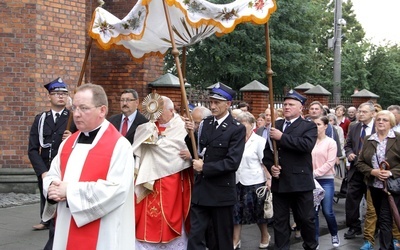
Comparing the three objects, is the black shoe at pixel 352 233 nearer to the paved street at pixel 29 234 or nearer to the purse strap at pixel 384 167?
the paved street at pixel 29 234

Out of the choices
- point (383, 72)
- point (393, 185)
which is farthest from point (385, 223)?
point (383, 72)

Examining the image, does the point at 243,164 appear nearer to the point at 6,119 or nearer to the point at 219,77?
the point at 6,119

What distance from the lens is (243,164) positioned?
25.0 feet

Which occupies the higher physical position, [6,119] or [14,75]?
[14,75]

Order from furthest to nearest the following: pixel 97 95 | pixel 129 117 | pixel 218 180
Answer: pixel 129 117, pixel 218 180, pixel 97 95

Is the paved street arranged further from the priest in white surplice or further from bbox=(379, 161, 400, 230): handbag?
the priest in white surplice

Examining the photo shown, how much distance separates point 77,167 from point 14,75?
6.53 metres

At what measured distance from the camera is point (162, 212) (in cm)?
620

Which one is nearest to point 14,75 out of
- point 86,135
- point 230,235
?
point 230,235

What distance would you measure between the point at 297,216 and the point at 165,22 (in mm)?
2895

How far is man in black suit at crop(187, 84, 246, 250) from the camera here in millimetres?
5965

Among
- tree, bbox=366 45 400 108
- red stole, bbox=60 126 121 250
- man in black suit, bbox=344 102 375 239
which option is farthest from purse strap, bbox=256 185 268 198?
tree, bbox=366 45 400 108

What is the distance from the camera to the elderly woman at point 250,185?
7539 mm

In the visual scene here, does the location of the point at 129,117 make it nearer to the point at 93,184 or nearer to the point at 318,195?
the point at 318,195
